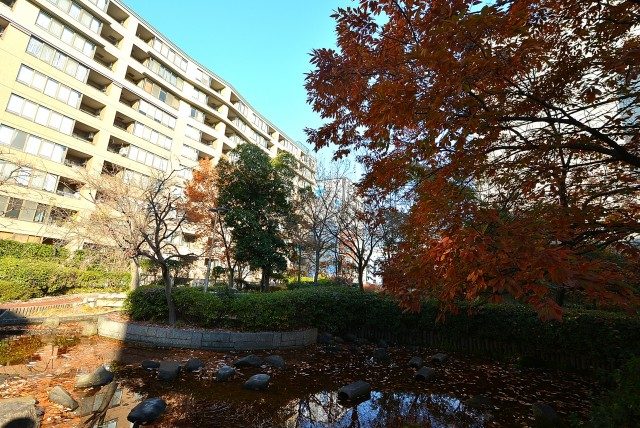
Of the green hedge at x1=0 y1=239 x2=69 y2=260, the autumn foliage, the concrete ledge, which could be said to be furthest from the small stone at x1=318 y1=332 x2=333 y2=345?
the green hedge at x1=0 y1=239 x2=69 y2=260

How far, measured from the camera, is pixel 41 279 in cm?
1723

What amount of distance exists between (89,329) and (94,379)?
6.92m

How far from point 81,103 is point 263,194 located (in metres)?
20.9

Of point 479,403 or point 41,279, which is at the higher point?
point 41,279

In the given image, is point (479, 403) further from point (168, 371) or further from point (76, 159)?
point (76, 159)

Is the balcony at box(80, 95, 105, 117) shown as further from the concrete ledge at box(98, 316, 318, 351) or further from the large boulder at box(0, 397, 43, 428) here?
the large boulder at box(0, 397, 43, 428)

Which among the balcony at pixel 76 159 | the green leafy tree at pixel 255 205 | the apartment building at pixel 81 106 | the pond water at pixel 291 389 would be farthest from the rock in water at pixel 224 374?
the balcony at pixel 76 159

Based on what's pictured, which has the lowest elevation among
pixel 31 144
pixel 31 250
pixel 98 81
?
pixel 31 250

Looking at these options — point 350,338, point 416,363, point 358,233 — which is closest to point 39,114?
point 358,233

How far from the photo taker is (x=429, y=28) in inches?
139

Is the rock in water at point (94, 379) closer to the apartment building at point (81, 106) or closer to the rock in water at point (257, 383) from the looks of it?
the rock in water at point (257, 383)

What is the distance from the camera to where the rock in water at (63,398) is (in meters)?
5.40

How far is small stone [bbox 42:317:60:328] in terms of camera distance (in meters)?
12.3

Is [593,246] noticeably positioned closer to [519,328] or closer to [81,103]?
[519,328]
